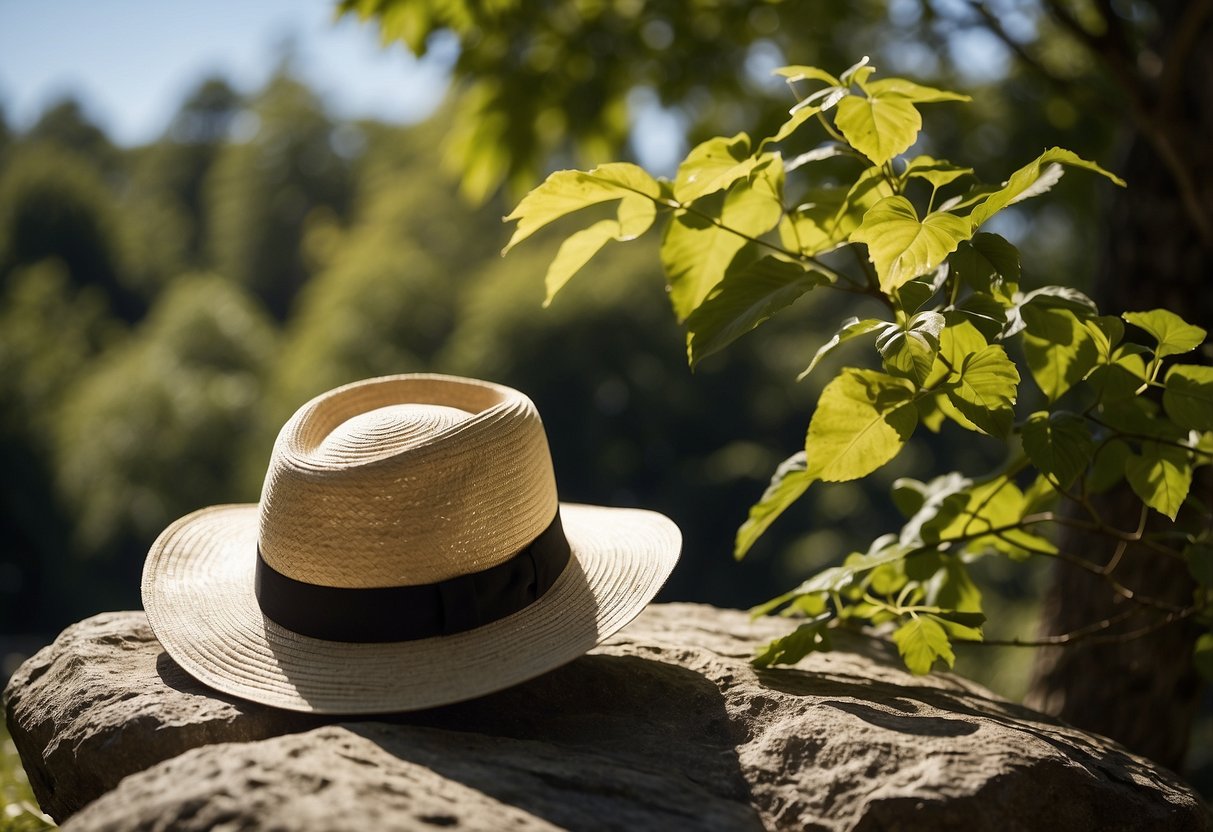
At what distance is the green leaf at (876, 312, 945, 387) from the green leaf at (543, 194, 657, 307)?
18.9 inches

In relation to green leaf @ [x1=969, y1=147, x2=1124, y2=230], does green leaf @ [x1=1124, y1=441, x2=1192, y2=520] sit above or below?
below

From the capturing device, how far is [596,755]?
1555mm

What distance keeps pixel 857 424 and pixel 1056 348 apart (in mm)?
417

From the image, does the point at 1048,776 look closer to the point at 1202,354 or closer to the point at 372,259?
the point at 1202,354

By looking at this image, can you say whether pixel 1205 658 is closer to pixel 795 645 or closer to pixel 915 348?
pixel 795 645

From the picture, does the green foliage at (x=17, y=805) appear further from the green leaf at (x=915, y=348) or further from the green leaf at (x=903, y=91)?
the green leaf at (x=903, y=91)

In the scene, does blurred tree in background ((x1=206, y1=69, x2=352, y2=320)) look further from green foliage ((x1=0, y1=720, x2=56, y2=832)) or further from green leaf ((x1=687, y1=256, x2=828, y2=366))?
green leaf ((x1=687, y1=256, x2=828, y2=366))

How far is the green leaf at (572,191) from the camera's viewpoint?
1.61 meters

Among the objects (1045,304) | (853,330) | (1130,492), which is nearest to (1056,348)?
(1045,304)

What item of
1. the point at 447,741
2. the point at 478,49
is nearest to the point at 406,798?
the point at 447,741

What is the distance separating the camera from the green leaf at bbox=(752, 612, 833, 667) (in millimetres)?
1785

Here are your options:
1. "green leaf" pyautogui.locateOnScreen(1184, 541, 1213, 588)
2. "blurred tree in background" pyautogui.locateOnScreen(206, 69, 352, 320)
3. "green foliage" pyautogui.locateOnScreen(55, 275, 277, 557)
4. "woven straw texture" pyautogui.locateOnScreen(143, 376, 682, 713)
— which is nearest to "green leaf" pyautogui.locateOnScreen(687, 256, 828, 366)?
"woven straw texture" pyautogui.locateOnScreen(143, 376, 682, 713)

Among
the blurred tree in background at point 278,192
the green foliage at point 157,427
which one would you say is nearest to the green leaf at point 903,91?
the green foliage at point 157,427

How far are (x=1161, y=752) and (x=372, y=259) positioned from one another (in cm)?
4260
